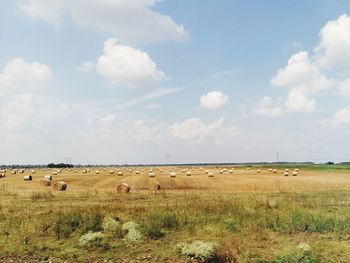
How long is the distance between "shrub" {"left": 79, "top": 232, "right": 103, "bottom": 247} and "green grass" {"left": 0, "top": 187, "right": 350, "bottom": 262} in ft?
0.84

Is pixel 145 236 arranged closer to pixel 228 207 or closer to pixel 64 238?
pixel 64 238

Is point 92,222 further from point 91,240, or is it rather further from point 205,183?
point 205,183

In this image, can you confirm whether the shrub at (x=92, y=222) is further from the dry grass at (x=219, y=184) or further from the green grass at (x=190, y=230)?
the dry grass at (x=219, y=184)

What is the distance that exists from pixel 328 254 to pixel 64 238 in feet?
39.0

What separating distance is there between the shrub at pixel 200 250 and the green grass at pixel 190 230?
276 mm

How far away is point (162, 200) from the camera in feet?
103

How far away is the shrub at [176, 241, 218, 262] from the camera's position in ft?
56.7

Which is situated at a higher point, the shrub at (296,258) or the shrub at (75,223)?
the shrub at (75,223)

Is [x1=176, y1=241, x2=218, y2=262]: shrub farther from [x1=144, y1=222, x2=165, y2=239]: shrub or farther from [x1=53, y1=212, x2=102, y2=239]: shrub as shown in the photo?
[x1=53, y1=212, x2=102, y2=239]: shrub

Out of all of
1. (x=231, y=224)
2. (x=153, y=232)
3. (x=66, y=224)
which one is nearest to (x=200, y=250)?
(x=153, y=232)

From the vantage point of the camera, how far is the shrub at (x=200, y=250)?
17297 mm

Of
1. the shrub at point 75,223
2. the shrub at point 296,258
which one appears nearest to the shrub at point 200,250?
the shrub at point 296,258

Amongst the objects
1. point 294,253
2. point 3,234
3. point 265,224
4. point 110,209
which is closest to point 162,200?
point 110,209

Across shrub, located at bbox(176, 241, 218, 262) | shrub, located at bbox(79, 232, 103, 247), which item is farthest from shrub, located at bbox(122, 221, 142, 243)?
shrub, located at bbox(176, 241, 218, 262)
